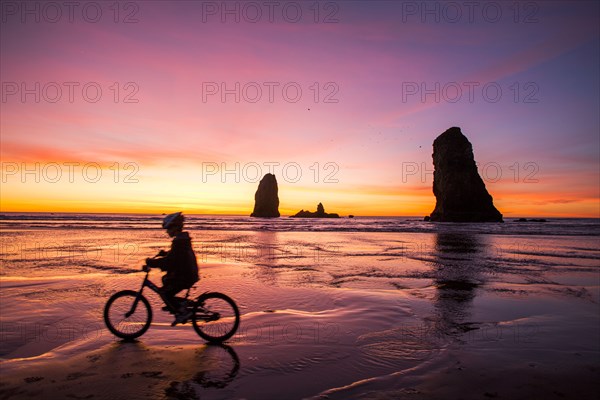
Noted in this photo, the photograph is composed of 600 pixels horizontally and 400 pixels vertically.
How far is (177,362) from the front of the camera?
509cm

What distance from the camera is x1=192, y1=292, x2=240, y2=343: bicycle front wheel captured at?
6039 mm

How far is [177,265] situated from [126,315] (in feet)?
4.44

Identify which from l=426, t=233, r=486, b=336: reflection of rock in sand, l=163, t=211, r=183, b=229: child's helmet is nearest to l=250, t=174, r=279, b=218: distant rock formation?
l=426, t=233, r=486, b=336: reflection of rock in sand

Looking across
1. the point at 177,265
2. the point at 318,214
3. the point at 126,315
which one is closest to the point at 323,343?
the point at 177,265

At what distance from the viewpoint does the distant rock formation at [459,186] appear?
288 feet

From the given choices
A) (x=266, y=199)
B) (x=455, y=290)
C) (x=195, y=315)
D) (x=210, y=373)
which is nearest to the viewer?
(x=210, y=373)

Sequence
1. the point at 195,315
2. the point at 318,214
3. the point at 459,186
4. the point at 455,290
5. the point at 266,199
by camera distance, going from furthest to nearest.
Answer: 1. the point at 318,214
2. the point at 266,199
3. the point at 459,186
4. the point at 455,290
5. the point at 195,315

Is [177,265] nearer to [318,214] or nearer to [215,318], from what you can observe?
[215,318]

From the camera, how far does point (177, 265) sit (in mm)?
6082

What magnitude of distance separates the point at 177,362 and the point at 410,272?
1053cm

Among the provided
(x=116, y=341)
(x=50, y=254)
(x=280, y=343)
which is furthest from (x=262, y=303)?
(x=50, y=254)

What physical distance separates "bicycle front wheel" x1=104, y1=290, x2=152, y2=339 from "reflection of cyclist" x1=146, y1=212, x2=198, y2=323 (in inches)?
25.0

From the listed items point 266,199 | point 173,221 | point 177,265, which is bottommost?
point 177,265

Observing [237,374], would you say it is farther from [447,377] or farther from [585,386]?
[585,386]
